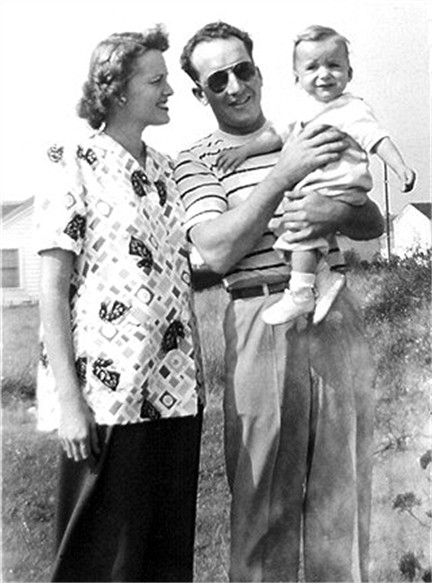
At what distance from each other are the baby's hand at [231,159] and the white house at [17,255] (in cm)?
42

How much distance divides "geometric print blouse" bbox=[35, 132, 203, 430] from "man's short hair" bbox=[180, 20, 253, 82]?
0.26m

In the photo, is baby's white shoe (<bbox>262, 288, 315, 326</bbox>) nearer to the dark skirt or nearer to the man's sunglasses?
the dark skirt

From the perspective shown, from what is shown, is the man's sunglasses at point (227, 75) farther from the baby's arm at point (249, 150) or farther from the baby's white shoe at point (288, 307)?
the baby's white shoe at point (288, 307)

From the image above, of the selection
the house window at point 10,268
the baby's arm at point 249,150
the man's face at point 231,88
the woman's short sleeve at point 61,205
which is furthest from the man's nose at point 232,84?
the house window at point 10,268

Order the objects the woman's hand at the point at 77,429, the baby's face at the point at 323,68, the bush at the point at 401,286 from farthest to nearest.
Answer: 1. the bush at the point at 401,286
2. the baby's face at the point at 323,68
3. the woman's hand at the point at 77,429

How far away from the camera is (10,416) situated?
8.60ft

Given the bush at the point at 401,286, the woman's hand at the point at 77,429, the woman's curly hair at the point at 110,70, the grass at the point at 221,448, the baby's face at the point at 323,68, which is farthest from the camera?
the bush at the point at 401,286

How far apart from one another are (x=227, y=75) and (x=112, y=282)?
0.50 metres

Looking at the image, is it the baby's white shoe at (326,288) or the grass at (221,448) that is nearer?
the baby's white shoe at (326,288)

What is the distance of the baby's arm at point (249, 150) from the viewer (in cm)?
240

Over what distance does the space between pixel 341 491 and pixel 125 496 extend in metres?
0.51

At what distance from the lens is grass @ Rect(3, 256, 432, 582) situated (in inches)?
99.7

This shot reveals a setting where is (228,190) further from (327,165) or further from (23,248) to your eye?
(23,248)

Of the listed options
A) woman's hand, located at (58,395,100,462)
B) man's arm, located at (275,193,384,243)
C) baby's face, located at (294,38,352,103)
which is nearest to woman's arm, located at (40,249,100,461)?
woman's hand, located at (58,395,100,462)
